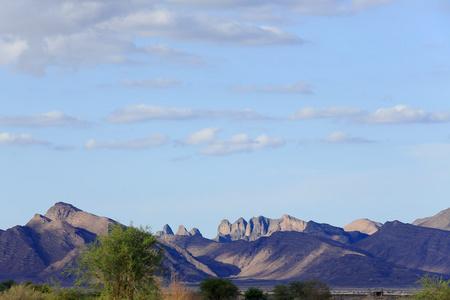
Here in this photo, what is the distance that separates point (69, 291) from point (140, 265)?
7026 mm

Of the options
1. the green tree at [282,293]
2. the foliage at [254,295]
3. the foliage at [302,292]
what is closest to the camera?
the foliage at [254,295]

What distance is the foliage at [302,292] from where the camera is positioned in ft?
344

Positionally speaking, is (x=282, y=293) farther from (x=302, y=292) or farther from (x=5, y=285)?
(x=5, y=285)

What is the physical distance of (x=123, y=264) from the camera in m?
44.4

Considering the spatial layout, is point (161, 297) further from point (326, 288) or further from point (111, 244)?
point (326, 288)

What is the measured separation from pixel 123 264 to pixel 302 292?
6632 centimetres

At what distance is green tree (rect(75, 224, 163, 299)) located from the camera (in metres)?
44.2

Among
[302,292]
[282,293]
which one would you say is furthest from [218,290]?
[302,292]

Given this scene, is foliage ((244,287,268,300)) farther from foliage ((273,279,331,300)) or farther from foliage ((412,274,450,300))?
foliage ((412,274,450,300))

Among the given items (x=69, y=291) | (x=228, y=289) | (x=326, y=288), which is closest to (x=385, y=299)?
(x=326, y=288)

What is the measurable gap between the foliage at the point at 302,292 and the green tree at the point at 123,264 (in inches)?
2387

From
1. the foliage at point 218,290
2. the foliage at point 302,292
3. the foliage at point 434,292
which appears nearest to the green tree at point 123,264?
the foliage at point 434,292

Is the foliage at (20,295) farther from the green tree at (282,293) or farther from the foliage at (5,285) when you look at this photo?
the green tree at (282,293)

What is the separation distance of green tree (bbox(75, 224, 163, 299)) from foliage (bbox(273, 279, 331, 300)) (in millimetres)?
60637
